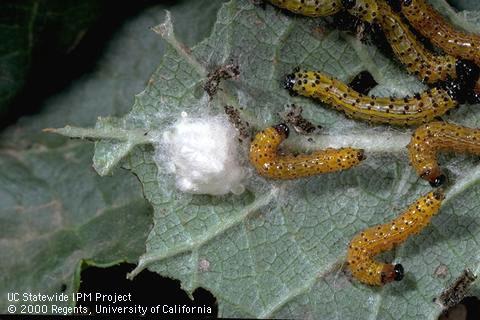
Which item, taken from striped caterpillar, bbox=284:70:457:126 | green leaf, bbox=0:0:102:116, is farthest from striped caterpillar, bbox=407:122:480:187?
green leaf, bbox=0:0:102:116

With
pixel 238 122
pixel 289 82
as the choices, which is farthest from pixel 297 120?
pixel 238 122

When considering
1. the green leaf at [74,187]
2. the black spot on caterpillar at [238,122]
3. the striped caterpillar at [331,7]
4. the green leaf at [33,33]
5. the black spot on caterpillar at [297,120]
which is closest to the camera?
the striped caterpillar at [331,7]

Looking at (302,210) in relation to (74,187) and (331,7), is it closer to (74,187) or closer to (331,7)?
(331,7)

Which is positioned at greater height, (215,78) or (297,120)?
(215,78)

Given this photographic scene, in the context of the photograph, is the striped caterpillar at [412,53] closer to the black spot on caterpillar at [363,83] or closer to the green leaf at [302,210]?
A: the green leaf at [302,210]

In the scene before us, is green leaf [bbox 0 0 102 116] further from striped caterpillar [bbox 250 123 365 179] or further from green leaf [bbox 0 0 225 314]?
striped caterpillar [bbox 250 123 365 179]

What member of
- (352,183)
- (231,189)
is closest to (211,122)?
(231,189)

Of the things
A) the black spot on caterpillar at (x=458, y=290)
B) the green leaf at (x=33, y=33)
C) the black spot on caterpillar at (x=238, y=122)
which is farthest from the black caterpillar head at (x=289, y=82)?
the black spot on caterpillar at (x=458, y=290)
